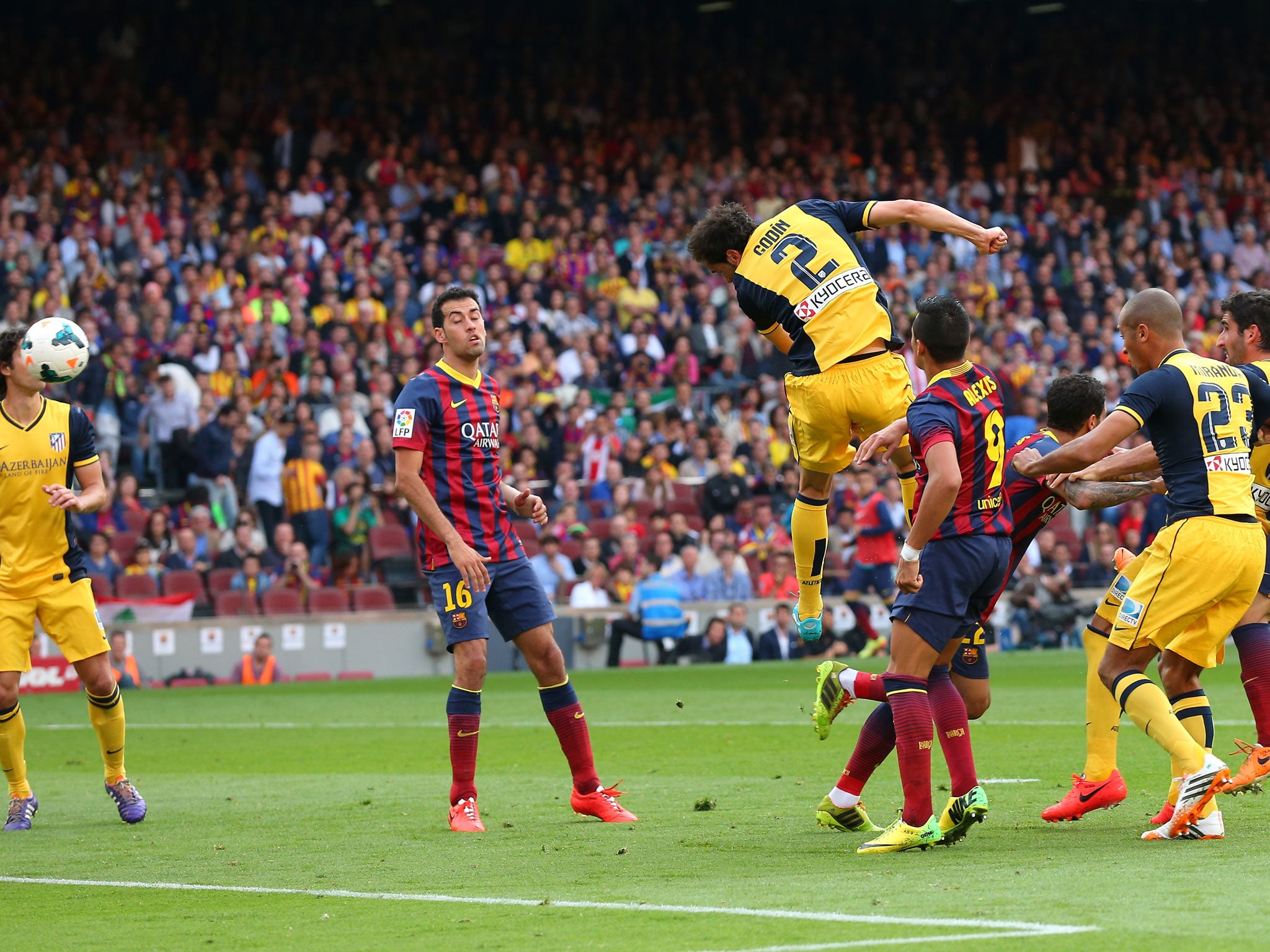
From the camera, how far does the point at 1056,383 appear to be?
7.99m

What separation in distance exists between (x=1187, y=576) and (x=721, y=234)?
2.78 metres

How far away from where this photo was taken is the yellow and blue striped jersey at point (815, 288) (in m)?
8.12

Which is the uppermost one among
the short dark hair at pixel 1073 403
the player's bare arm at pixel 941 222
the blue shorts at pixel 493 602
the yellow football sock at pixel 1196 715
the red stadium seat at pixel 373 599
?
the player's bare arm at pixel 941 222

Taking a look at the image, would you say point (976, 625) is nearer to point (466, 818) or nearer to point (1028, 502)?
point (1028, 502)

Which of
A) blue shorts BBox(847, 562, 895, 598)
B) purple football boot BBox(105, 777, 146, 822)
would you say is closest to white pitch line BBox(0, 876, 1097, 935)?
purple football boot BBox(105, 777, 146, 822)

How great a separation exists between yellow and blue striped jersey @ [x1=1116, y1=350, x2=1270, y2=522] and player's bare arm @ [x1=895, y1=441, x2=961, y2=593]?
82 centimetres

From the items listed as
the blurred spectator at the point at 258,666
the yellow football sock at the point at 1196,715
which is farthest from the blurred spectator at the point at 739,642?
the yellow football sock at the point at 1196,715

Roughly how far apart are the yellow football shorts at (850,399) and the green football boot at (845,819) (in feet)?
5.52

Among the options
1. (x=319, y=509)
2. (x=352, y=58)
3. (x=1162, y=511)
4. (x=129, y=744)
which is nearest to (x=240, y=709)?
(x=129, y=744)

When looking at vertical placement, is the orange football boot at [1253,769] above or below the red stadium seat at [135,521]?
below

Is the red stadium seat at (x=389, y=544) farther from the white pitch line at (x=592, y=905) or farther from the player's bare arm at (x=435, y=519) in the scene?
the white pitch line at (x=592, y=905)

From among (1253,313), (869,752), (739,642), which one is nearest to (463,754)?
(869,752)

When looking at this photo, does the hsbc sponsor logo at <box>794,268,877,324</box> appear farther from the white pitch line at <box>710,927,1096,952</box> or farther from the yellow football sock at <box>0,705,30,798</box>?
the yellow football sock at <box>0,705,30,798</box>

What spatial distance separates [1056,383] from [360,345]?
50.4 ft
